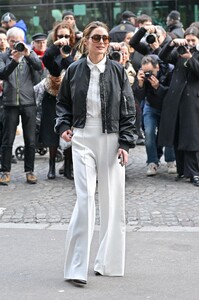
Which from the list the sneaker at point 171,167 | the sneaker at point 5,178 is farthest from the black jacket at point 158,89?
the sneaker at point 5,178

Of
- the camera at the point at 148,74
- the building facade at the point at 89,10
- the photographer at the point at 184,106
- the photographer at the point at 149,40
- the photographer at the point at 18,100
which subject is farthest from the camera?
the building facade at the point at 89,10

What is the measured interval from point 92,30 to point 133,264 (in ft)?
6.60

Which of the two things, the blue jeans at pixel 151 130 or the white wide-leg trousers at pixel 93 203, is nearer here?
the white wide-leg trousers at pixel 93 203

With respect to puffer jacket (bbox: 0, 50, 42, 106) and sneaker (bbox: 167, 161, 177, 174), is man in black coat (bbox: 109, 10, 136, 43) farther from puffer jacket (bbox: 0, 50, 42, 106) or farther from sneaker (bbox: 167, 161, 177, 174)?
puffer jacket (bbox: 0, 50, 42, 106)

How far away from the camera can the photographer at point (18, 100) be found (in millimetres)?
10461

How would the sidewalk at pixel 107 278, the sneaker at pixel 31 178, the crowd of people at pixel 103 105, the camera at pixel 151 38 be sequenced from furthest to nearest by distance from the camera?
the camera at pixel 151 38 → the sneaker at pixel 31 178 → the crowd of people at pixel 103 105 → the sidewalk at pixel 107 278

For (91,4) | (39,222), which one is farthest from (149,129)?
(91,4)

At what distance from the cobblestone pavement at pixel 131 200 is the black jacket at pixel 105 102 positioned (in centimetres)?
216

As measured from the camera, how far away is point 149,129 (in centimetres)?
1097

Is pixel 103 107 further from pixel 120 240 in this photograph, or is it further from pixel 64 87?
pixel 120 240

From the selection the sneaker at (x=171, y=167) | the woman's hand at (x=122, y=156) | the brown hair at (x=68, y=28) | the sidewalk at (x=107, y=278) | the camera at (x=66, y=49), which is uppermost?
the brown hair at (x=68, y=28)

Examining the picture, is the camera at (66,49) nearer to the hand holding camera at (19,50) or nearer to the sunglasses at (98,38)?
the hand holding camera at (19,50)

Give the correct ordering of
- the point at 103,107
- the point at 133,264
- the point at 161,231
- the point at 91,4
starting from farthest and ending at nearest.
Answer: the point at 91,4, the point at 161,231, the point at 133,264, the point at 103,107

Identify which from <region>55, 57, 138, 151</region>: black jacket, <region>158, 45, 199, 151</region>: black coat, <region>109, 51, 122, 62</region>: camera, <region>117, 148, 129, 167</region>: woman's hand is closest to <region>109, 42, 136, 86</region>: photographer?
<region>109, 51, 122, 62</region>: camera
